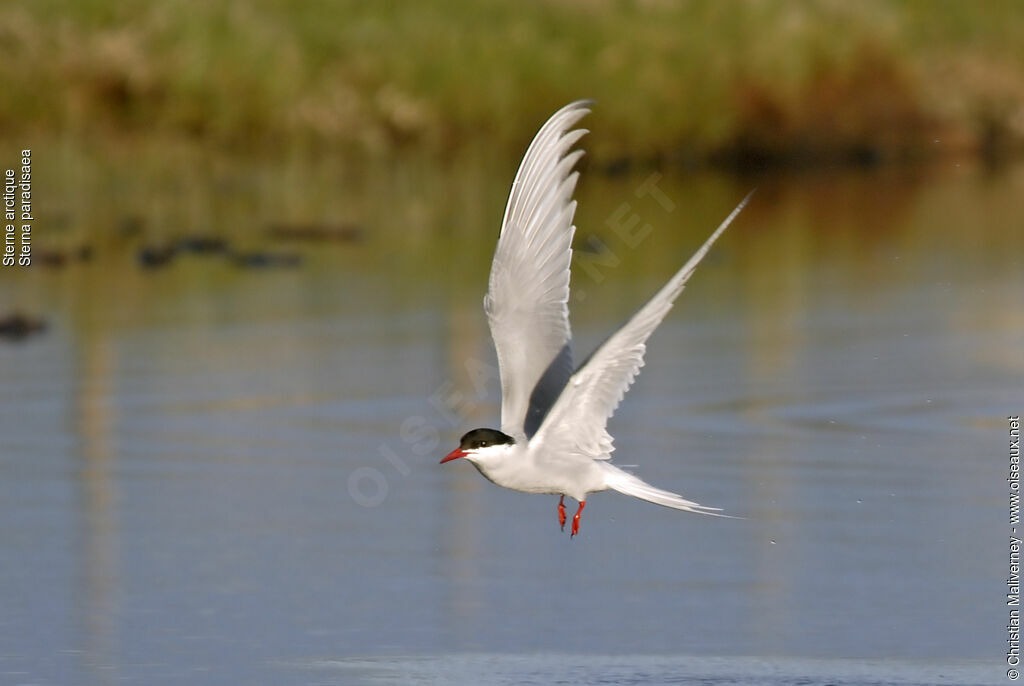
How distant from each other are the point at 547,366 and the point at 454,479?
92.7 inches

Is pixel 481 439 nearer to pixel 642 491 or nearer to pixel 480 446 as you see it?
pixel 480 446

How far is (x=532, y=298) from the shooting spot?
23.1 ft

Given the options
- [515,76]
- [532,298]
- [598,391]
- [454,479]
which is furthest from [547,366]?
[515,76]

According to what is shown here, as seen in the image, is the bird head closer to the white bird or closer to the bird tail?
the white bird

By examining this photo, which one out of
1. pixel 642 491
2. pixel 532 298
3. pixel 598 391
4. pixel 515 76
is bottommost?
pixel 642 491

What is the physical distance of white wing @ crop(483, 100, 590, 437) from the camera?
695cm

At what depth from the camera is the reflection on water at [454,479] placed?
22.1 feet

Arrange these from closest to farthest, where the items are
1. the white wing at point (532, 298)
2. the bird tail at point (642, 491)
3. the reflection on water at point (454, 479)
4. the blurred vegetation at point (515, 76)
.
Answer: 1. the bird tail at point (642, 491)
2. the reflection on water at point (454, 479)
3. the white wing at point (532, 298)
4. the blurred vegetation at point (515, 76)

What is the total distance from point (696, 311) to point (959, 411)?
430cm

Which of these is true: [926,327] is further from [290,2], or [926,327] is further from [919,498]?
[290,2]

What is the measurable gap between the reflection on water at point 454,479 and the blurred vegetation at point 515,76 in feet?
23.8

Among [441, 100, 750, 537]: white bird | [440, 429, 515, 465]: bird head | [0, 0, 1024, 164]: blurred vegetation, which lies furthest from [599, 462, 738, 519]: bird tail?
[0, 0, 1024, 164]: blurred vegetation

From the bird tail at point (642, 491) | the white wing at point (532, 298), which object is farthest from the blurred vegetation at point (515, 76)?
the bird tail at point (642, 491)

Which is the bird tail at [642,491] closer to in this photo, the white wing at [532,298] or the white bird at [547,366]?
the white bird at [547,366]
